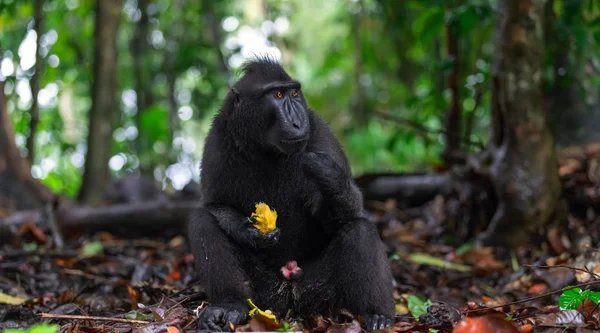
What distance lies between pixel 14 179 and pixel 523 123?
6.61 metres

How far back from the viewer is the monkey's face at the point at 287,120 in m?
4.13

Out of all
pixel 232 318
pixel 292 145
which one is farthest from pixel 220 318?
pixel 292 145

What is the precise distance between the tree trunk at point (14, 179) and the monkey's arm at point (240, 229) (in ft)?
16.6

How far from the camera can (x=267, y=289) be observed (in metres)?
4.25

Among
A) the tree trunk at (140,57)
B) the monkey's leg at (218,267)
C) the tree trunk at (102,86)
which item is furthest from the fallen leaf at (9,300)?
the tree trunk at (140,57)

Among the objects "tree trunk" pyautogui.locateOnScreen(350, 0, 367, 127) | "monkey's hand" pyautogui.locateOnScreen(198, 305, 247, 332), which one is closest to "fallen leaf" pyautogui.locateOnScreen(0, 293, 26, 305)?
"monkey's hand" pyautogui.locateOnScreen(198, 305, 247, 332)

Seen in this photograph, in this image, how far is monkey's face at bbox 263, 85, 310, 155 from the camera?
413 cm

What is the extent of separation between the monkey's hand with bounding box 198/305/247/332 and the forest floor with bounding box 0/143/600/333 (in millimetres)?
95

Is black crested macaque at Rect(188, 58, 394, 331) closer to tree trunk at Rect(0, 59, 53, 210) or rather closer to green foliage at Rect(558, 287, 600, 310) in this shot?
green foliage at Rect(558, 287, 600, 310)

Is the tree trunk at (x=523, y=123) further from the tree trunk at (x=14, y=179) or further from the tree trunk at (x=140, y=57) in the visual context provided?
the tree trunk at (x=140, y=57)

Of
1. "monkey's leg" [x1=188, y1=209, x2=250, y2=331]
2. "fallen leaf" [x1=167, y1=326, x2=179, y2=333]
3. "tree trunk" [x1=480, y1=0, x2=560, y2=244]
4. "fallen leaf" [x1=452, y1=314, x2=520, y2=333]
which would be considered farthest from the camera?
"tree trunk" [x1=480, y1=0, x2=560, y2=244]

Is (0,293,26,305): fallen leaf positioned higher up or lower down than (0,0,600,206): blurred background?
lower down

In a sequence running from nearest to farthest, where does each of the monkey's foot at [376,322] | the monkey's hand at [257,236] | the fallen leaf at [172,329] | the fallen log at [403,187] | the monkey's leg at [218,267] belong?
the fallen leaf at [172,329] → the monkey's foot at [376,322] → the monkey's leg at [218,267] → the monkey's hand at [257,236] → the fallen log at [403,187]

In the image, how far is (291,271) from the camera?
14.0 feet
